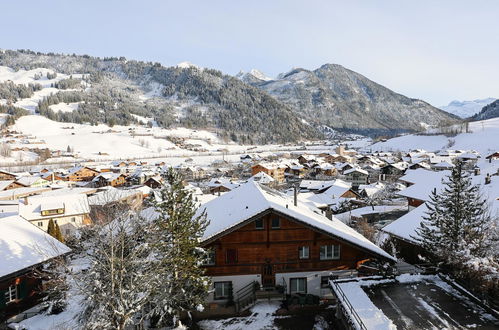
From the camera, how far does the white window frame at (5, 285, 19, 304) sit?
19.2 meters

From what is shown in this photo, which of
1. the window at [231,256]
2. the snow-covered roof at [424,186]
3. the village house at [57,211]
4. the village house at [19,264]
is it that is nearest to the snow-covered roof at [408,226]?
the snow-covered roof at [424,186]

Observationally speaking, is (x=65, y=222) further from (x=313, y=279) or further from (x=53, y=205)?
(x=313, y=279)

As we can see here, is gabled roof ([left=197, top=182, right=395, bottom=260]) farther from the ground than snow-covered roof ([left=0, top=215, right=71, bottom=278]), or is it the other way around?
gabled roof ([left=197, top=182, right=395, bottom=260])

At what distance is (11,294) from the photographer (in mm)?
19516

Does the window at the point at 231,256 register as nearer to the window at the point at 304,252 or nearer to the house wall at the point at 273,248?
the house wall at the point at 273,248

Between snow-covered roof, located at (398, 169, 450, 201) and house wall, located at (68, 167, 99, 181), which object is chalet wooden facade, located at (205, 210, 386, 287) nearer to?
snow-covered roof, located at (398, 169, 450, 201)

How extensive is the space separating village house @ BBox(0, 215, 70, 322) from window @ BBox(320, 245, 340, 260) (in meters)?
15.8

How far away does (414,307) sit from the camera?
49.8 feet

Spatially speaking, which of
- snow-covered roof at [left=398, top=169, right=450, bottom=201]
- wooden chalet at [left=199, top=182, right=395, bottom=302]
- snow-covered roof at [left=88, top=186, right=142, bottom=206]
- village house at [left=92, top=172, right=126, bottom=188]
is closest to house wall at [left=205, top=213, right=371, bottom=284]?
wooden chalet at [left=199, top=182, right=395, bottom=302]

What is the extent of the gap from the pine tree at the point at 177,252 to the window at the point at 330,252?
7.85 meters

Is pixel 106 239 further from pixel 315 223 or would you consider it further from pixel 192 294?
pixel 315 223

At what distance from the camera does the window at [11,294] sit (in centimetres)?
1922

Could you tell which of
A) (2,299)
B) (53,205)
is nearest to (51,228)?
(2,299)

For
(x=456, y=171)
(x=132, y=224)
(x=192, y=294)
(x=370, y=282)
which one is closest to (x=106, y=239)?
(x=132, y=224)
